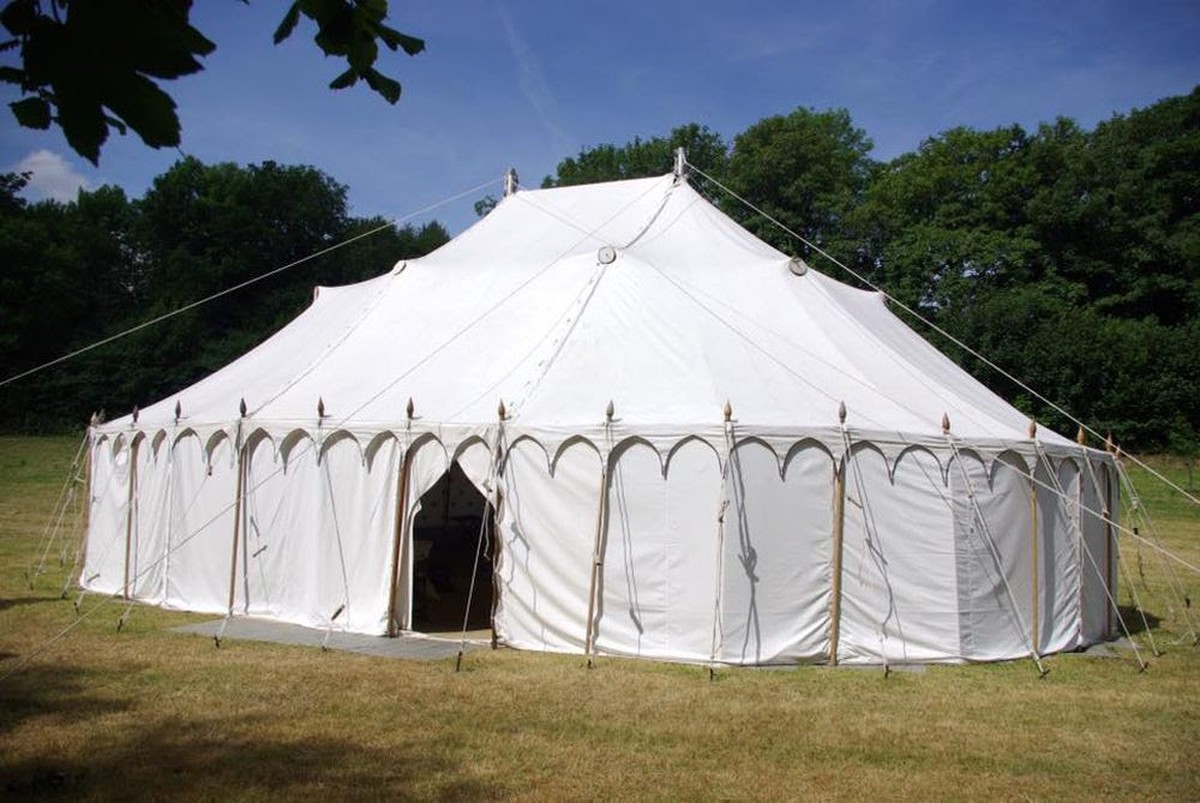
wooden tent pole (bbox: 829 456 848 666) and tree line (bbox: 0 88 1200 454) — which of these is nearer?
wooden tent pole (bbox: 829 456 848 666)

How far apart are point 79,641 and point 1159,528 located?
19666mm

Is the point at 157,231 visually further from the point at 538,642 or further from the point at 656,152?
the point at 538,642

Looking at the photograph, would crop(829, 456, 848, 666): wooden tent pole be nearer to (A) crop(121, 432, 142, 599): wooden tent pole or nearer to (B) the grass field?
(B) the grass field

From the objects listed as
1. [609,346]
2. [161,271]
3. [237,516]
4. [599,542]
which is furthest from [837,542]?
[161,271]

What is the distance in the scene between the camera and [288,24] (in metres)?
2.29

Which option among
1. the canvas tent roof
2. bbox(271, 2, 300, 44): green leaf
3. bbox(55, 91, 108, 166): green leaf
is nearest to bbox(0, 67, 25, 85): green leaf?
bbox(55, 91, 108, 166): green leaf

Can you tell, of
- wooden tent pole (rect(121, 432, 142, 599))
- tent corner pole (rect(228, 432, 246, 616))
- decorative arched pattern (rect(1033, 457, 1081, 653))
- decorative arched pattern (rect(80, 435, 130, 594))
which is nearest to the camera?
decorative arched pattern (rect(1033, 457, 1081, 653))

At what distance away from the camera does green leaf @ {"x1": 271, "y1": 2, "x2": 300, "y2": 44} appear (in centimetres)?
227

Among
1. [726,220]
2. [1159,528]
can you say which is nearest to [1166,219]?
[1159,528]

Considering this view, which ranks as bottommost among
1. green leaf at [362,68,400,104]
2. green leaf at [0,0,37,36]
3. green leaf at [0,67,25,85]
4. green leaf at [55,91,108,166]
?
green leaf at [55,91,108,166]

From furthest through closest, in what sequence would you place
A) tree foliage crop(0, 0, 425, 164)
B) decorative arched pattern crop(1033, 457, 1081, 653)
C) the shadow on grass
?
1. decorative arched pattern crop(1033, 457, 1081, 653)
2. the shadow on grass
3. tree foliage crop(0, 0, 425, 164)

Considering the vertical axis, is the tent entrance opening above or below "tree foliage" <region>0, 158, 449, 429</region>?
below

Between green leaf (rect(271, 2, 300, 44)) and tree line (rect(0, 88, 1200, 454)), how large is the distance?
2787 centimetres

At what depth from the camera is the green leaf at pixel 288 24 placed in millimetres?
2268
